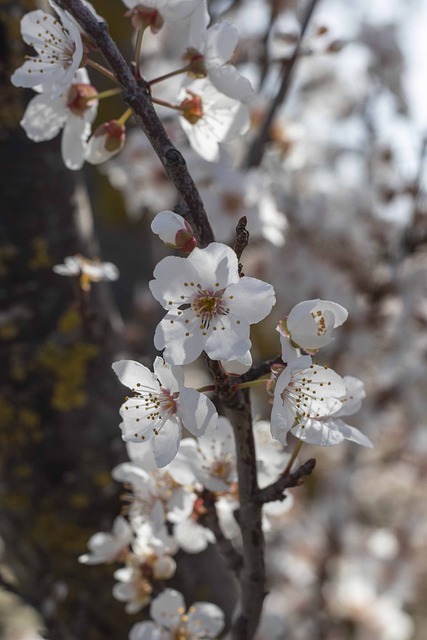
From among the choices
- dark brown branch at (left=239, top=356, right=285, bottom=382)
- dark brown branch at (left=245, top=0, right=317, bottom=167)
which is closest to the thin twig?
dark brown branch at (left=239, top=356, right=285, bottom=382)

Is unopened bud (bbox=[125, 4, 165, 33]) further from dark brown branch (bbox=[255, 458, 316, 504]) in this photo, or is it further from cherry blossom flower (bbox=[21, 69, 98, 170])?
dark brown branch (bbox=[255, 458, 316, 504])

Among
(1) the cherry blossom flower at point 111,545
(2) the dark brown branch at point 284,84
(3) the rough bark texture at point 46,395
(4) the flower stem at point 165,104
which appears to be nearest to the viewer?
(4) the flower stem at point 165,104

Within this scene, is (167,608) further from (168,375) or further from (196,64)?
(196,64)

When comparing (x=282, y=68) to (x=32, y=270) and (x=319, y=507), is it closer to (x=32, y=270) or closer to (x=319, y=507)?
(x=32, y=270)

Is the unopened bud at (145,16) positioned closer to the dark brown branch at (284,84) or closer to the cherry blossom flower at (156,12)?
the cherry blossom flower at (156,12)

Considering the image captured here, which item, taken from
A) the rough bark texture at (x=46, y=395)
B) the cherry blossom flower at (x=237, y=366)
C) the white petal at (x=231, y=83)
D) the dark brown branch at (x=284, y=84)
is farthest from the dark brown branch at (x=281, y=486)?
the dark brown branch at (x=284, y=84)

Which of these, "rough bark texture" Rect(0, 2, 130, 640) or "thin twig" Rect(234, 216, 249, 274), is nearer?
"thin twig" Rect(234, 216, 249, 274)
